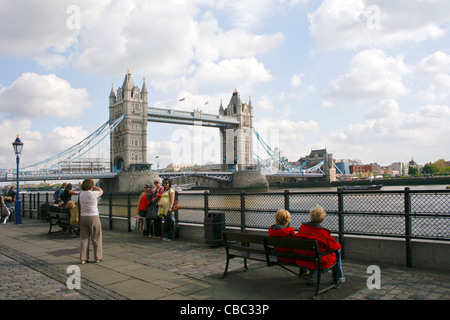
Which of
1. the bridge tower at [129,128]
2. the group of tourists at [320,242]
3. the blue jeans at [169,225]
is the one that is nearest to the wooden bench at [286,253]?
the group of tourists at [320,242]

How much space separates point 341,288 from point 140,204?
551 cm

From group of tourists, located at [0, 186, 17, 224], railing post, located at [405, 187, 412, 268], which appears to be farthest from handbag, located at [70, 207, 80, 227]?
railing post, located at [405, 187, 412, 268]

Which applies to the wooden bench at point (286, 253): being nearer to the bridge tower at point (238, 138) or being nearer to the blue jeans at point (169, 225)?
the blue jeans at point (169, 225)

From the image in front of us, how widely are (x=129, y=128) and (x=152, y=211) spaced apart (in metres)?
63.4

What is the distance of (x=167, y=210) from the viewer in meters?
7.62

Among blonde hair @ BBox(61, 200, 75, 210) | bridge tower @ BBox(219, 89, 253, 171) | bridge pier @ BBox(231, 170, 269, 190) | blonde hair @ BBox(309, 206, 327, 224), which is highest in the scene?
bridge tower @ BBox(219, 89, 253, 171)

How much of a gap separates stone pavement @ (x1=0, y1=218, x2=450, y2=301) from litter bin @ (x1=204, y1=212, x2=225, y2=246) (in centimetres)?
15

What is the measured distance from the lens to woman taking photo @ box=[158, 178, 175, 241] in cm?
755

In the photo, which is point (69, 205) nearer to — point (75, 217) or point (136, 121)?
point (75, 217)

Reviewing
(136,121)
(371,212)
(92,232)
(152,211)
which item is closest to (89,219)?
(92,232)

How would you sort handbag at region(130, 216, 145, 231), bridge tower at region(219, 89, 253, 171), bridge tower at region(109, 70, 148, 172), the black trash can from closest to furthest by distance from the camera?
handbag at region(130, 216, 145, 231) < the black trash can < bridge tower at region(109, 70, 148, 172) < bridge tower at region(219, 89, 253, 171)

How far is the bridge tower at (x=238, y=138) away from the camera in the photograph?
289 ft

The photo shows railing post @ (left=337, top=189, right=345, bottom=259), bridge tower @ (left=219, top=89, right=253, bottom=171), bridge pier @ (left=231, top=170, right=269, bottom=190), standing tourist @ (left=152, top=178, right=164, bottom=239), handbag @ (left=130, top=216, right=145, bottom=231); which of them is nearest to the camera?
railing post @ (left=337, top=189, right=345, bottom=259)

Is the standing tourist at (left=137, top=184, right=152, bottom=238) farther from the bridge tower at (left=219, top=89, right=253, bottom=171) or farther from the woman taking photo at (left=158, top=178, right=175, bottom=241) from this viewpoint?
the bridge tower at (left=219, top=89, right=253, bottom=171)
